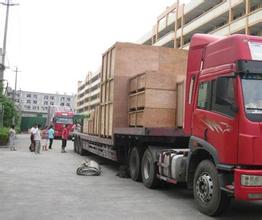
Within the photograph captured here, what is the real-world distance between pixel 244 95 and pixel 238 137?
695 millimetres

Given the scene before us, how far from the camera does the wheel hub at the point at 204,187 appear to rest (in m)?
8.36

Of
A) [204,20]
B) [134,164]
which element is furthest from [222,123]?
[204,20]

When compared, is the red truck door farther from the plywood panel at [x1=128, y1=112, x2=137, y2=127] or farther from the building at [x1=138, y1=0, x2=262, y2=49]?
the building at [x1=138, y1=0, x2=262, y2=49]

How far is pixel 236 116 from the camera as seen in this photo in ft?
25.0

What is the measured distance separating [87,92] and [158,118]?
12626cm

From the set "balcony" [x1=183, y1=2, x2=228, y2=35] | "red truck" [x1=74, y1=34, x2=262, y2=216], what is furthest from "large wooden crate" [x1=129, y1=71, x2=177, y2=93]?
"balcony" [x1=183, y1=2, x2=228, y2=35]

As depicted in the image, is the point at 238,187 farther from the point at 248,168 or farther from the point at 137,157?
the point at 137,157

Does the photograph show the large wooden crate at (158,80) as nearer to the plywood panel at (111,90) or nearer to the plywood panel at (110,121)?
the plywood panel at (111,90)

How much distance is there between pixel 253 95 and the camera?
7641mm

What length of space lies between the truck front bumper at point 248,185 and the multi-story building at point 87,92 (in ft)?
339

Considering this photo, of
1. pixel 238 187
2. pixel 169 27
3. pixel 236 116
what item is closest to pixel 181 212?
pixel 238 187

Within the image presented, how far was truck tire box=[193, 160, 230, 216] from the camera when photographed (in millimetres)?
8115

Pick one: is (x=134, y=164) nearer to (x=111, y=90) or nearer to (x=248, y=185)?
(x=111, y=90)

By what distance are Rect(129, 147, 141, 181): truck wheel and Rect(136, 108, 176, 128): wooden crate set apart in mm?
959
